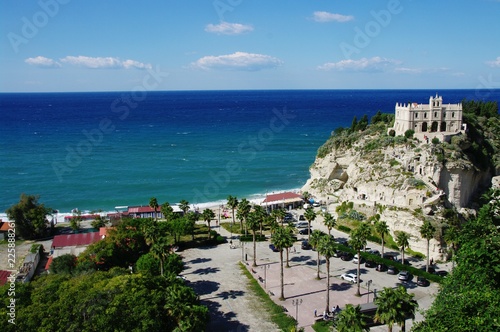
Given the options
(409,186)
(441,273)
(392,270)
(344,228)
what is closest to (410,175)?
(409,186)

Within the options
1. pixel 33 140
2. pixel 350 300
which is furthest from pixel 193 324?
pixel 33 140

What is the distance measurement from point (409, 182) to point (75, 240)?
49.8 m

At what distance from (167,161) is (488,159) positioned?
3194 inches

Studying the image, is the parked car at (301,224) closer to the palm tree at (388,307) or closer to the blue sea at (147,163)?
the blue sea at (147,163)

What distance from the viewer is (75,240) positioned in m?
60.4

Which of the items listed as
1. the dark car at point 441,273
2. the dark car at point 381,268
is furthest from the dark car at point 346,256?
the dark car at point 441,273

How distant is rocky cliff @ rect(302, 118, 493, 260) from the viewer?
6131cm

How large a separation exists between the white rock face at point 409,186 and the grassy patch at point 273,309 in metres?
24.6

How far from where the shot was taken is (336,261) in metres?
56.8

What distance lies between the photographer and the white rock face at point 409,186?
6125 centimetres

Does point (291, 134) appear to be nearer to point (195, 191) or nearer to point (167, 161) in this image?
point (167, 161)

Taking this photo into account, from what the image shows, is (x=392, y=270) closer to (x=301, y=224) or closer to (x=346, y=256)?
(x=346, y=256)

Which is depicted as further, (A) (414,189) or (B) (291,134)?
(B) (291,134)

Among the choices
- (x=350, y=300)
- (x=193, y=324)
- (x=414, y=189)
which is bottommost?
(x=350, y=300)
